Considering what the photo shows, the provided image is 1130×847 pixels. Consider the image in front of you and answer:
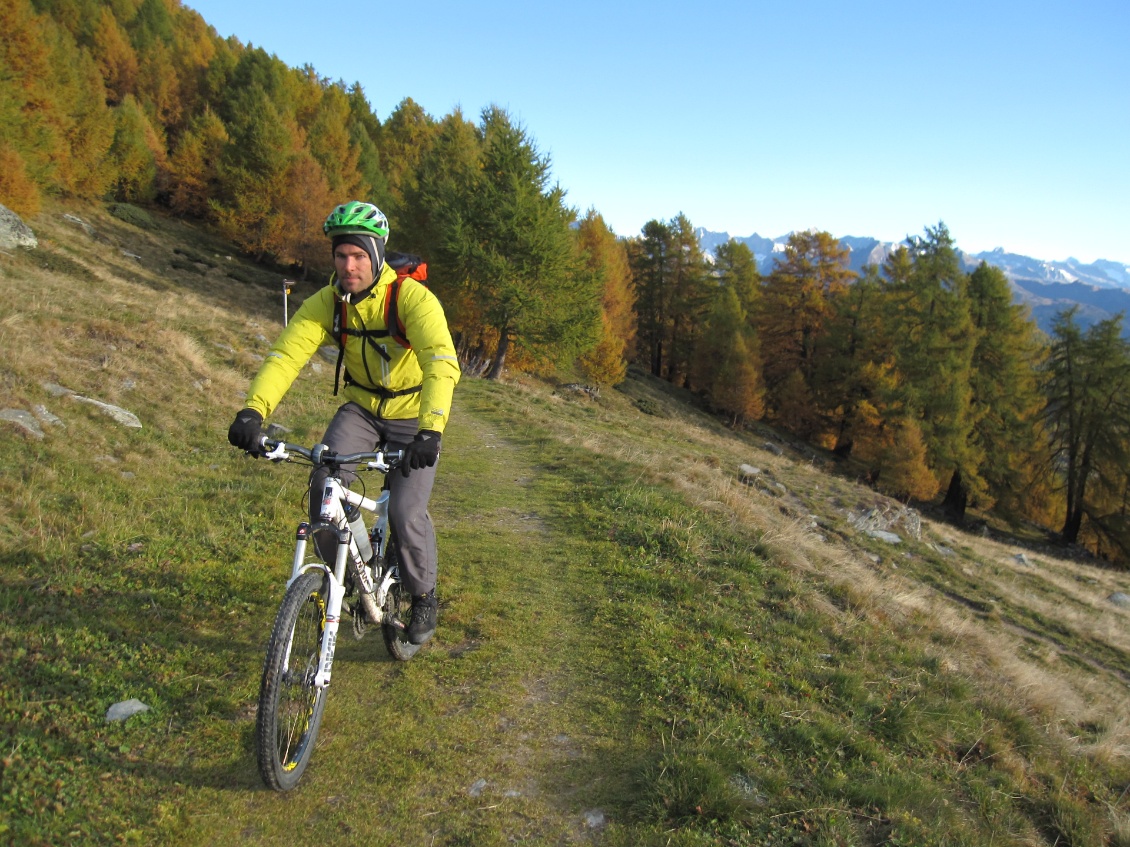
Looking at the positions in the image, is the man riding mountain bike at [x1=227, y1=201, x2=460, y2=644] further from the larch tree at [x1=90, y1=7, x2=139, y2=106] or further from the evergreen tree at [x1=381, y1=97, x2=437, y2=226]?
the larch tree at [x1=90, y1=7, x2=139, y2=106]

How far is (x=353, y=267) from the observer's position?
3771 mm

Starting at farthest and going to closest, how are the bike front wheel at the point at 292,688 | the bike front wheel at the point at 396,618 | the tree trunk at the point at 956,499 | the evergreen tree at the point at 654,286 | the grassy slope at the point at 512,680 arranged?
1. the evergreen tree at the point at 654,286
2. the tree trunk at the point at 956,499
3. the bike front wheel at the point at 396,618
4. the grassy slope at the point at 512,680
5. the bike front wheel at the point at 292,688

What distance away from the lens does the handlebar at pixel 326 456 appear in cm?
336

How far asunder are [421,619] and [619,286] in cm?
4218

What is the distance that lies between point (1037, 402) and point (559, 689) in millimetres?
40417

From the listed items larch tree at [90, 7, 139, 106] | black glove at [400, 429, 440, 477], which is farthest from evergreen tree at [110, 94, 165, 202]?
black glove at [400, 429, 440, 477]

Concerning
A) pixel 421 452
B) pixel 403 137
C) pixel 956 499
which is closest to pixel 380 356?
pixel 421 452

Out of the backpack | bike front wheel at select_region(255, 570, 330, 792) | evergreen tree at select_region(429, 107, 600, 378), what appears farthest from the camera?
evergreen tree at select_region(429, 107, 600, 378)

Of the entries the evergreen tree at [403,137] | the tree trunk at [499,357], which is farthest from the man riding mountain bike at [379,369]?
the evergreen tree at [403,137]

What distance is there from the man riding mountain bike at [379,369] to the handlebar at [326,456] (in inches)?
3.7

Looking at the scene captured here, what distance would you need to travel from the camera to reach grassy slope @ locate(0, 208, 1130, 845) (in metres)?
3.28

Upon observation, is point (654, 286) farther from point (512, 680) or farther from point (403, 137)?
point (512, 680)

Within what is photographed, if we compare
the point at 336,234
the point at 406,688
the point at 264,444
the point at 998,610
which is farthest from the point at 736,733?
the point at 998,610

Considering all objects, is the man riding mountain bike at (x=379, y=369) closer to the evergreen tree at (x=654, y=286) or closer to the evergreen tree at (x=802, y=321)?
the evergreen tree at (x=802, y=321)
